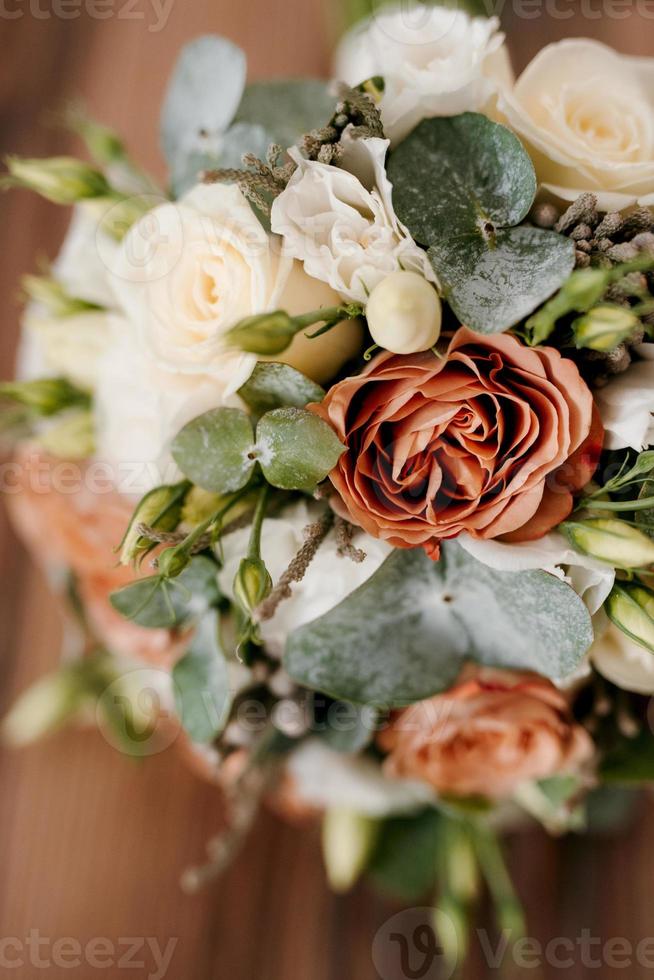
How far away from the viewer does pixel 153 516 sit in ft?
1.18

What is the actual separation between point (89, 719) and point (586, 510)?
51cm

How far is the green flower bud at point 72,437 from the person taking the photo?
49cm

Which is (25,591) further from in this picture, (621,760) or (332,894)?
(621,760)

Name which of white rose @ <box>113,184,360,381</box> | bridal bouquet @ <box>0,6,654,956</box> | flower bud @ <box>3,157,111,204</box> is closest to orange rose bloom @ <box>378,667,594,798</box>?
bridal bouquet @ <box>0,6,654,956</box>

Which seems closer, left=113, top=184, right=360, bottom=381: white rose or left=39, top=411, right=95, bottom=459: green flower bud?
left=113, top=184, right=360, bottom=381: white rose

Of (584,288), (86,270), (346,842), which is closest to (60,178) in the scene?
(86,270)

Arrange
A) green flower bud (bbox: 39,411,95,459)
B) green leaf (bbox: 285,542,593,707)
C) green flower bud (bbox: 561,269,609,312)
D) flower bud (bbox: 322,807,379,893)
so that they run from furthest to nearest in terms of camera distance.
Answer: flower bud (bbox: 322,807,379,893), green flower bud (bbox: 39,411,95,459), green leaf (bbox: 285,542,593,707), green flower bud (bbox: 561,269,609,312)

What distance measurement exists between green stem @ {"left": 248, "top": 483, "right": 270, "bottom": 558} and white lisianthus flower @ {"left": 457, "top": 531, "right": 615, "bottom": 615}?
9cm

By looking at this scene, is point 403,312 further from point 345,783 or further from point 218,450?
point 345,783

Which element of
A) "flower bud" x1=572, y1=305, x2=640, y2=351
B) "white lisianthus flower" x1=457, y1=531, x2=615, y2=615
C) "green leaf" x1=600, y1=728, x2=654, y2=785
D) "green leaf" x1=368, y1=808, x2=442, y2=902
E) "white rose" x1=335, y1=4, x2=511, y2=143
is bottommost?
"green leaf" x1=368, y1=808, x2=442, y2=902

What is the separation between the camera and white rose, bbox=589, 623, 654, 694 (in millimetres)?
406

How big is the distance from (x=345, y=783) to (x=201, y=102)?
1.43 feet

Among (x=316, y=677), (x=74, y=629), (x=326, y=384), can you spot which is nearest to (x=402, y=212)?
(x=326, y=384)

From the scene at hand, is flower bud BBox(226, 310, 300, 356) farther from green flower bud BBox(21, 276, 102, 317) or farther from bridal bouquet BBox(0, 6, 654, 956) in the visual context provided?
green flower bud BBox(21, 276, 102, 317)
